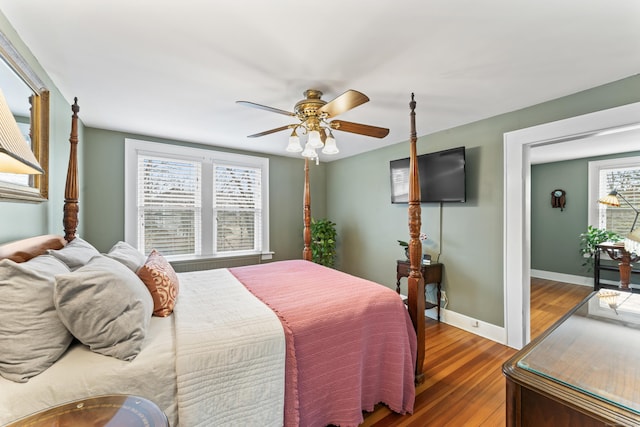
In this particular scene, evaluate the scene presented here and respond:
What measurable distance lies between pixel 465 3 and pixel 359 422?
7.73ft

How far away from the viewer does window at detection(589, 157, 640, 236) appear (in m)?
4.35

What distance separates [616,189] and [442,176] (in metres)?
3.71

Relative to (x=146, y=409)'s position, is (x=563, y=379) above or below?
above

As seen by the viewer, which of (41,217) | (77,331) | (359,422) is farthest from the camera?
(41,217)

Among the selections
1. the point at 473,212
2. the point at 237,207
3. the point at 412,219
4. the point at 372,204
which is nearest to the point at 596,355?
the point at 412,219

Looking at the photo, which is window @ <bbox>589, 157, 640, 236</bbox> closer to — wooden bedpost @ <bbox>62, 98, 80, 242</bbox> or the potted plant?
the potted plant

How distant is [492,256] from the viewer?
9.41ft

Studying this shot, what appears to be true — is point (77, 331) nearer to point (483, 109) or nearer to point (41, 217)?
point (41, 217)

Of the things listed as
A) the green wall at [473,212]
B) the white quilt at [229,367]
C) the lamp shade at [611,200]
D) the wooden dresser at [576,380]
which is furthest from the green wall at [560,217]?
the white quilt at [229,367]

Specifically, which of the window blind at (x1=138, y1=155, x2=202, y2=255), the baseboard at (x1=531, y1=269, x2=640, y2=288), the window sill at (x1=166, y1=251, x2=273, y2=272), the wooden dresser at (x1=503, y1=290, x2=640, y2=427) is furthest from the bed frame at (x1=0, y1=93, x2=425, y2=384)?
the baseboard at (x1=531, y1=269, x2=640, y2=288)

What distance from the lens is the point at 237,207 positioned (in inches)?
165

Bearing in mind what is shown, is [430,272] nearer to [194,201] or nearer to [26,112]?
[194,201]

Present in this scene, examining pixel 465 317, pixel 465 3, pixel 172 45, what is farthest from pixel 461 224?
pixel 172 45

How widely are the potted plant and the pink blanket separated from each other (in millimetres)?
4403
